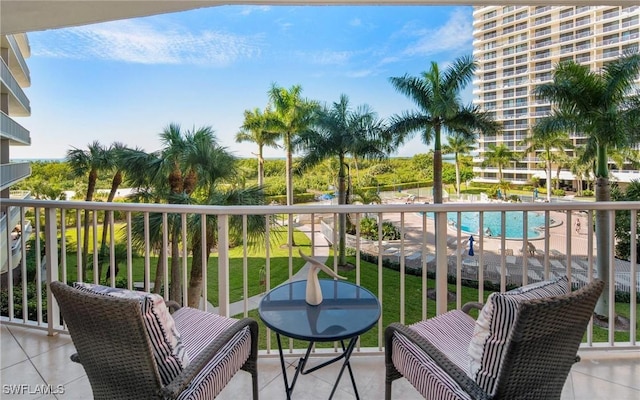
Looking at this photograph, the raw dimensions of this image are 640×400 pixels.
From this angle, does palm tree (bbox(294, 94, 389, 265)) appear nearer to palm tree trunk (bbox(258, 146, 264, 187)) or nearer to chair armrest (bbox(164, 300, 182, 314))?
palm tree trunk (bbox(258, 146, 264, 187))

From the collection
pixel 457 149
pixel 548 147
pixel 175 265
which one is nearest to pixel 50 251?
pixel 175 265

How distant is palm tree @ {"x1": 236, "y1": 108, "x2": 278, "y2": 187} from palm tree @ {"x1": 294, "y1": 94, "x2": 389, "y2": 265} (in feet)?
18.1

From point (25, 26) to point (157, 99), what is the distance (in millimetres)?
27433

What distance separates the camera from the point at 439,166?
15.7 meters

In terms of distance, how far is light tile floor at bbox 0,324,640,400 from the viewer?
5.84ft

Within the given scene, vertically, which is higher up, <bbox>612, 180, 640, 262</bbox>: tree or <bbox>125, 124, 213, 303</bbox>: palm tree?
<bbox>125, 124, 213, 303</bbox>: palm tree

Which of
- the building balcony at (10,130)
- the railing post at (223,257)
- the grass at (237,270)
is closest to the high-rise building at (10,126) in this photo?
the building balcony at (10,130)

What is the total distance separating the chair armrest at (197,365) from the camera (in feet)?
3.52

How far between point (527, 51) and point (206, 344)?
1716 inches

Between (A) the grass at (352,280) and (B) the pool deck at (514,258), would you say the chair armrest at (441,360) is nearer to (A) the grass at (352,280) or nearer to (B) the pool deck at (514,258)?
(A) the grass at (352,280)

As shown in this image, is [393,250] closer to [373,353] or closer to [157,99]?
[373,353]

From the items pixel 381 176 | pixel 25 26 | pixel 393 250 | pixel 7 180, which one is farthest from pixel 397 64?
pixel 25 26

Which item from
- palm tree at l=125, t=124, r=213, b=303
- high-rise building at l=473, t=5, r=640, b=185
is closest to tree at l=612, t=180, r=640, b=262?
high-rise building at l=473, t=5, r=640, b=185

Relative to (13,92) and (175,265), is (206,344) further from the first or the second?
(13,92)
